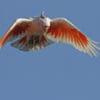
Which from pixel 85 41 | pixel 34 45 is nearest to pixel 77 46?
pixel 85 41

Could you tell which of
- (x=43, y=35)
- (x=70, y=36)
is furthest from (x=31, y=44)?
(x=70, y=36)

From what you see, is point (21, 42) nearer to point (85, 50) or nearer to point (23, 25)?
point (23, 25)

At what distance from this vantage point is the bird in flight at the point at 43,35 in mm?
24516

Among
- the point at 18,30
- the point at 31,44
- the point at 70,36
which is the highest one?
the point at 70,36

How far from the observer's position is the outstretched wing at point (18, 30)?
24.8 meters

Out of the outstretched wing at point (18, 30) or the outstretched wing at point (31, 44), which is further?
the outstretched wing at point (31, 44)

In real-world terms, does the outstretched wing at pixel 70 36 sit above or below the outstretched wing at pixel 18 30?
above

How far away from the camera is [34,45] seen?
2502cm

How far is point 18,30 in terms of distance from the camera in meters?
25.3

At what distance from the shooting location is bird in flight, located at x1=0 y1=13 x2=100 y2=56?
80.4 feet

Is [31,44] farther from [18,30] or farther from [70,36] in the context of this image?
[70,36]

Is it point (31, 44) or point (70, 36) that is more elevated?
point (70, 36)

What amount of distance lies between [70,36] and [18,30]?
6.02 feet

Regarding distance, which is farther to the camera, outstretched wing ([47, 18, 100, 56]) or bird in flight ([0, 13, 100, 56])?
outstretched wing ([47, 18, 100, 56])
